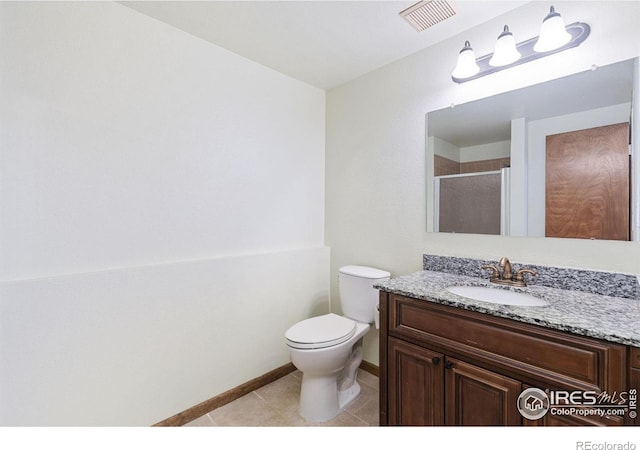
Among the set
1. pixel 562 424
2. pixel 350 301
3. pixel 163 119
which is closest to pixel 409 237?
pixel 350 301

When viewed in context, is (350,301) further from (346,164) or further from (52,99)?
(52,99)

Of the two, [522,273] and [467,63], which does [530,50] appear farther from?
[522,273]

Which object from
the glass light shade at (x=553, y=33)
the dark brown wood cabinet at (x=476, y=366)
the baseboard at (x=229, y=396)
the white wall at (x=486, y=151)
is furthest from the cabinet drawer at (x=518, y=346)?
the glass light shade at (x=553, y=33)

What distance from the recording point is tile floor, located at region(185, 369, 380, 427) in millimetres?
1724

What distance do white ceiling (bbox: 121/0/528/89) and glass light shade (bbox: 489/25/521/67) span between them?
0.64ft

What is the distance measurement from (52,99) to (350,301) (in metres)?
1.95

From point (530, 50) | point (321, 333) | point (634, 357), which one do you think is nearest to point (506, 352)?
point (634, 357)

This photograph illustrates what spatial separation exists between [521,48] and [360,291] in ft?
5.30

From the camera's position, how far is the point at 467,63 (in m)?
1.60

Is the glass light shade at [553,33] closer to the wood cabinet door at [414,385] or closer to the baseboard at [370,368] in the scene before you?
the wood cabinet door at [414,385]

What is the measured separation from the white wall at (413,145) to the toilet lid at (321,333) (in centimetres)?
47

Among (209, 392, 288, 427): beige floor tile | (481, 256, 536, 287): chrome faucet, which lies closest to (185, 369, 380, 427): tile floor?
(209, 392, 288, 427): beige floor tile

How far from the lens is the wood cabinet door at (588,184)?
1279mm

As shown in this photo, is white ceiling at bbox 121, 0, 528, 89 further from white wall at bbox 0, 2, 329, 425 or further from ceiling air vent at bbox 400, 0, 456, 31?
white wall at bbox 0, 2, 329, 425
